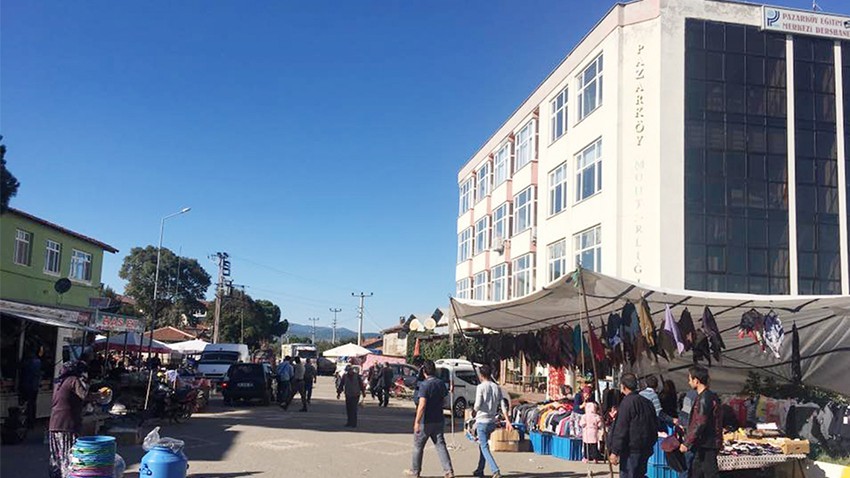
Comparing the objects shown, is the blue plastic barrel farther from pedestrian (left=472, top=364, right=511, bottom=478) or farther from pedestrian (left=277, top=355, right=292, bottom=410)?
pedestrian (left=277, top=355, right=292, bottom=410)

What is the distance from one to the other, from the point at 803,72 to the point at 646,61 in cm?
577

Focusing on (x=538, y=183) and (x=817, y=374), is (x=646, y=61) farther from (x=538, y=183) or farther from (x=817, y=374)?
(x=817, y=374)

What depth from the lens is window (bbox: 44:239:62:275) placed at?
29562 mm

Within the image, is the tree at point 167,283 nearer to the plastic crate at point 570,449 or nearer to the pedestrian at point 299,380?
the pedestrian at point 299,380

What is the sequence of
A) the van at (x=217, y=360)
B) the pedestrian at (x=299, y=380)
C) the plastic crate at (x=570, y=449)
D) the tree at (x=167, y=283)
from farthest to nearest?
the tree at (x=167, y=283)
the van at (x=217, y=360)
the pedestrian at (x=299, y=380)
the plastic crate at (x=570, y=449)

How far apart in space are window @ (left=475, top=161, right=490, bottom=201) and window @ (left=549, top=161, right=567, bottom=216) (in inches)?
404

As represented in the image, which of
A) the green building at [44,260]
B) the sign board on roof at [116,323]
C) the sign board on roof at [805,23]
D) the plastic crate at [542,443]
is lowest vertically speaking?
the plastic crate at [542,443]

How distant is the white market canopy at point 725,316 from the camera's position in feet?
36.6

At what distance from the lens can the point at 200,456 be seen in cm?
1237

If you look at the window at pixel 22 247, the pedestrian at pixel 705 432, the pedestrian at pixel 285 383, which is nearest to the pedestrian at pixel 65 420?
the pedestrian at pixel 705 432

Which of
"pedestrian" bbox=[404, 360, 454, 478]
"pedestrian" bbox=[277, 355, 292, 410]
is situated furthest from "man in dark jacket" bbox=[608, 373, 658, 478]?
"pedestrian" bbox=[277, 355, 292, 410]

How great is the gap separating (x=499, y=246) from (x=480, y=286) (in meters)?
5.84

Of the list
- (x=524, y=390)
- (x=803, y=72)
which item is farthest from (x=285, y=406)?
(x=803, y=72)

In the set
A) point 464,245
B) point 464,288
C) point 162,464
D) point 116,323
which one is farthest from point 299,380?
point 464,245
